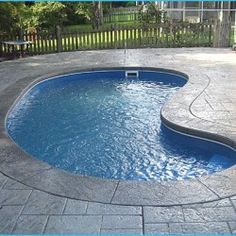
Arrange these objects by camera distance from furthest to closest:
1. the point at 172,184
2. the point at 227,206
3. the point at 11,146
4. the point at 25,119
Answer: the point at 25,119 < the point at 11,146 < the point at 172,184 < the point at 227,206

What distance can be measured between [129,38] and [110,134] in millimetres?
8235

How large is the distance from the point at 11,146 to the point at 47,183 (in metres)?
1.30

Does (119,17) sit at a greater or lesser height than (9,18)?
greater

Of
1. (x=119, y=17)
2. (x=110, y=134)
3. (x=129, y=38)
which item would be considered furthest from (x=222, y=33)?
(x=119, y=17)

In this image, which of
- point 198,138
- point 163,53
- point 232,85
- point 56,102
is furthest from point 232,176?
point 163,53

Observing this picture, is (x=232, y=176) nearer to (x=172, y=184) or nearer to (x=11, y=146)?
(x=172, y=184)

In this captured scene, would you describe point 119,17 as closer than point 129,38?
No

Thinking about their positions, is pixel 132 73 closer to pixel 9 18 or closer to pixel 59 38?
pixel 59 38

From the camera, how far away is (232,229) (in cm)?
291

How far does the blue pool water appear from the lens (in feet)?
16.0

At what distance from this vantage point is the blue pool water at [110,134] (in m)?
4.89

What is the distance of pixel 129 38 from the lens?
44.8 ft

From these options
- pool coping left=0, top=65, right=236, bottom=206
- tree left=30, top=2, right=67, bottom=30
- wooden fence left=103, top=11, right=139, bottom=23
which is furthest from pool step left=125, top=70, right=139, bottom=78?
wooden fence left=103, top=11, right=139, bottom=23

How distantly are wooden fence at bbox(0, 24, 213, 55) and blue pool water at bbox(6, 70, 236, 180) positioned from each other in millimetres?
3796
